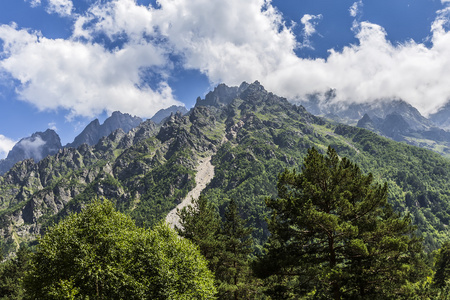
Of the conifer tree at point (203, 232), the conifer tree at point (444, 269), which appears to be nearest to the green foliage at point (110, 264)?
the conifer tree at point (203, 232)

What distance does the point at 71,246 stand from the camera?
2295 cm

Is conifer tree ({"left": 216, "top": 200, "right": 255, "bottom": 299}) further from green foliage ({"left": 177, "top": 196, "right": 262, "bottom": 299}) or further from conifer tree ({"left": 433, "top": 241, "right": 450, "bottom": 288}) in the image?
conifer tree ({"left": 433, "top": 241, "right": 450, "bottom": 288})

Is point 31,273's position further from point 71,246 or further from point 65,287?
Answer: point 65,287

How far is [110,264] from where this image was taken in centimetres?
2266

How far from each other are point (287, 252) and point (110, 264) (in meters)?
16.7

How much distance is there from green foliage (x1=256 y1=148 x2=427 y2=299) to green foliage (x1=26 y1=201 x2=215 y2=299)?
8.36 meters

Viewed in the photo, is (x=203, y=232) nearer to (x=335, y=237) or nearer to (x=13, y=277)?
(x=335, y=237)

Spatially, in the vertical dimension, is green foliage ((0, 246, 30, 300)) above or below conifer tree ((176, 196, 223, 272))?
below

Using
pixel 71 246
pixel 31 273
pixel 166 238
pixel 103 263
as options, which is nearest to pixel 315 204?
pixel 166 238

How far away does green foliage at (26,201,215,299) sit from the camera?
21547 millimetres

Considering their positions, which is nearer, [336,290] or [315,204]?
[336,290]

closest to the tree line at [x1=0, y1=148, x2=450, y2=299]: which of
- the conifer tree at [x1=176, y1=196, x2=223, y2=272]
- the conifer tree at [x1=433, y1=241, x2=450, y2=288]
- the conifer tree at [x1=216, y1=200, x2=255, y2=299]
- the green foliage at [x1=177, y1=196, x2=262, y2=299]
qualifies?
the conifer tree at [x1=176, y1=196, x2=223, y2=272]

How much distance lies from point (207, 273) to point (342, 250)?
48.1ft

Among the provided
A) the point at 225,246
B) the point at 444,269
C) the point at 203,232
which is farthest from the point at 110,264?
the point at 444,269
